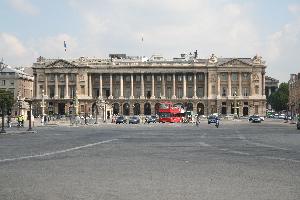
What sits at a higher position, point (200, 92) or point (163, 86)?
point (163, 86)

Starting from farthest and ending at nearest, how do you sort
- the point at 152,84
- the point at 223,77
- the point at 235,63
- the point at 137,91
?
the point at 137,91, the point at 152,84, the point at 223,77, the point at 235,63

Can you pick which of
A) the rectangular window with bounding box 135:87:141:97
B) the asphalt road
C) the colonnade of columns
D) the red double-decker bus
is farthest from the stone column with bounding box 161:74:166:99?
the asphalt road

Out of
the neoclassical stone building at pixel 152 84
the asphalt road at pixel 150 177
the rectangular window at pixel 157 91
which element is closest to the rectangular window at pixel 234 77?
the neoclassical stone building at pixel 152 84

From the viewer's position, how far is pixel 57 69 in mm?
181625

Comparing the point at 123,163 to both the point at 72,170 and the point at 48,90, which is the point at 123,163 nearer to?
the point at 72,170

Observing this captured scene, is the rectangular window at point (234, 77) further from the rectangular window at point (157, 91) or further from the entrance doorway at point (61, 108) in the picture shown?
the entrance doorway at point (61, 108)

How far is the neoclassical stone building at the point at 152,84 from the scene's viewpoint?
179 m

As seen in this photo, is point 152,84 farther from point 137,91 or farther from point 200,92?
point 200,92

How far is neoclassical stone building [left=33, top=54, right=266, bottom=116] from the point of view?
587 ft

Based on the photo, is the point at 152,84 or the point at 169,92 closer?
the point at 152,84

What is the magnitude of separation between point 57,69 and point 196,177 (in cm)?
16661

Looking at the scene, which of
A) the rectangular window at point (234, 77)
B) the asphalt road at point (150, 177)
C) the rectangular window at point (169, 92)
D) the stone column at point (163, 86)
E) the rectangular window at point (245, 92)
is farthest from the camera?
the rectangular window at point (169, 92)

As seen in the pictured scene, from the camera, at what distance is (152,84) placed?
18212 centimetres

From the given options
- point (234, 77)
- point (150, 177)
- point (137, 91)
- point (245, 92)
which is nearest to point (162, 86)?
point (137, 91)
